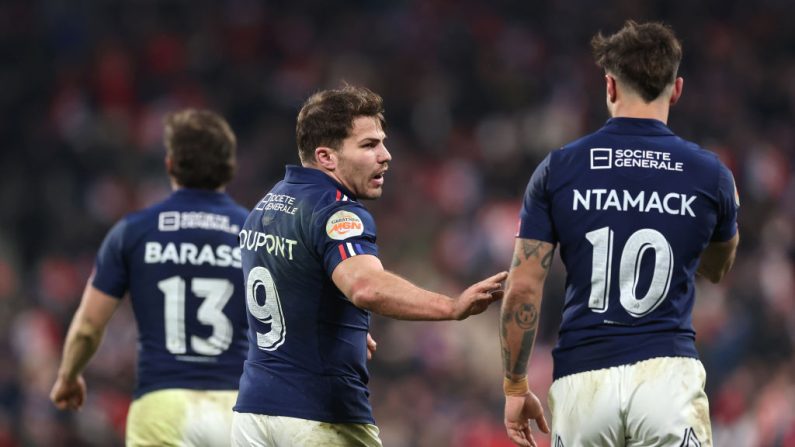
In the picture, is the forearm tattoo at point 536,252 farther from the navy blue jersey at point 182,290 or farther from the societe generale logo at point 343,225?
the navy blue jersey at point 182,290

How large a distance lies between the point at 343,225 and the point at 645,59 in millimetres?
1405

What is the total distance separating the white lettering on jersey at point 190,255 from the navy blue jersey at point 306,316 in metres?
1.36

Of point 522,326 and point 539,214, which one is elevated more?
point 539,214

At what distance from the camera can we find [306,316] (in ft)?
17.0

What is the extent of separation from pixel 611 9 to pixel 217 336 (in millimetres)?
13904

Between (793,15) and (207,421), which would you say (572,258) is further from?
(793,15)

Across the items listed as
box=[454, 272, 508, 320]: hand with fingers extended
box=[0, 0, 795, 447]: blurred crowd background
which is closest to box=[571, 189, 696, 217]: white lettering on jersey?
box=[454, 272, 508, 320]: hand with fingers extended

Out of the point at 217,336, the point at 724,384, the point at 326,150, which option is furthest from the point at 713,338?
the point at 326,150

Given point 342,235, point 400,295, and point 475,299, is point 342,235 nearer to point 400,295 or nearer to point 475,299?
point 400,295

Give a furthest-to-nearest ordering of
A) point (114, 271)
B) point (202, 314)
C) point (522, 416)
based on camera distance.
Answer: point (114, 271) → point (202, 314) → point (522, 416)

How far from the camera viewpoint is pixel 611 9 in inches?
761

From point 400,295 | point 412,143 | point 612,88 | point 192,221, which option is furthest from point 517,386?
point 412,143

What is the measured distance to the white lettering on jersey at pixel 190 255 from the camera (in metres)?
6.65

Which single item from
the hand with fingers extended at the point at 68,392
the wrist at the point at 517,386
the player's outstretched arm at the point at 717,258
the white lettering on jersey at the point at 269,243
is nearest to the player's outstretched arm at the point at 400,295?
the white lettering on jersey at the point at 269,243
